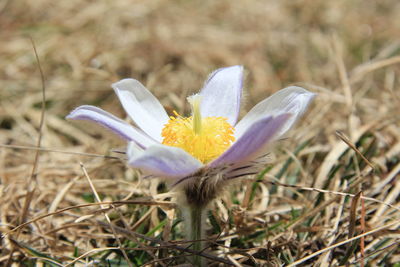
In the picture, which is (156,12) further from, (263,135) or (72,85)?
(263,135)

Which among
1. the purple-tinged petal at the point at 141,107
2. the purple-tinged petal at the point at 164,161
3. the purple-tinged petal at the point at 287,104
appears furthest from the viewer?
the purple-tinged petal at the point at 141,107

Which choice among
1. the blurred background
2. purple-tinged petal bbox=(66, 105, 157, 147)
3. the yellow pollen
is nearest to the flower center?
the yellow pollen

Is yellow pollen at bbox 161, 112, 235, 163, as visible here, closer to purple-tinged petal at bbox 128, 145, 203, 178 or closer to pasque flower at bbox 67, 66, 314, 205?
pasque flower at bbox 67, 66, 314, 205

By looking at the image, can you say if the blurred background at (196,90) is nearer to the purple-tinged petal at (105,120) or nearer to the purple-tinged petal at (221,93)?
the purple-tinged petal at (221,93)

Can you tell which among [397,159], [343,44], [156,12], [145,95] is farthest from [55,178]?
[343,44]

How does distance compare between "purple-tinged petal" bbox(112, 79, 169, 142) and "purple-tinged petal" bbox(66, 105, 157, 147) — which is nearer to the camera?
"purple-tinged petal" bbox(66, 105, 157, 147)

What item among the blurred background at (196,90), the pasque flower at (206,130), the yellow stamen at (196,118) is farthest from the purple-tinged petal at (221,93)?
the yellow stamen at (196,118)
